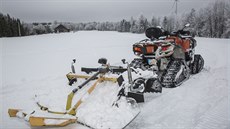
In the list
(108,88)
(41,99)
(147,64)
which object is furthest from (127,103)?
(147,64)

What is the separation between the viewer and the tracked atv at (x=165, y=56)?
5375 mm

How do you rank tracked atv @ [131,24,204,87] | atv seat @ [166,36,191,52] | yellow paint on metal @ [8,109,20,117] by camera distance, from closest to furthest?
yellow paint on metal @ [8,109,20,117], tracked atv @ [131,24,204,87], atv seat @ [166,36,191,52]

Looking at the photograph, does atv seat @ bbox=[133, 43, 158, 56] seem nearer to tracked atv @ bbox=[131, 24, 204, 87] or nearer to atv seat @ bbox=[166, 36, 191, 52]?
tracked atv @ bbox=[131, 24, 204, 87]

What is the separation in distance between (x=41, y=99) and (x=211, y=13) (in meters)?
53.1

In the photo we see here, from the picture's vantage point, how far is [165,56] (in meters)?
5.56

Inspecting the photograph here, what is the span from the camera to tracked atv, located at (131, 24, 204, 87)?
212 inches

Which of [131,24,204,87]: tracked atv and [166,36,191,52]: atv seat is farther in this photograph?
[166,36,191,52]: atv seat

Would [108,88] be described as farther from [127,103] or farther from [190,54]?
[190,54]

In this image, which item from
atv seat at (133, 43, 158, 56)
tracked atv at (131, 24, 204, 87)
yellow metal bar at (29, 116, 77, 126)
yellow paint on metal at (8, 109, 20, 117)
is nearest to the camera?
yellow metal bar at (29, 116, 77, 126)

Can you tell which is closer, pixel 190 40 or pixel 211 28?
pixel 190 40

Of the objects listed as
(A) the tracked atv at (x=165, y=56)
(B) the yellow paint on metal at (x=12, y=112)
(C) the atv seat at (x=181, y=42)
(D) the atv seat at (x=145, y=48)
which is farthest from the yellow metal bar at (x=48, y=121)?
(C) the atv seat at (x=181, y=42)

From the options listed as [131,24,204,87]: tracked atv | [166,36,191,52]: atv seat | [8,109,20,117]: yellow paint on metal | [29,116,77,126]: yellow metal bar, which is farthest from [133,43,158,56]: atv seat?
[8,109,20,117]: yellow paint on metal

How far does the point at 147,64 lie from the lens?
6070 mm

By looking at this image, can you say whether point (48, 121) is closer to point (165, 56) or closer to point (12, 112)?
point (12, 112)
